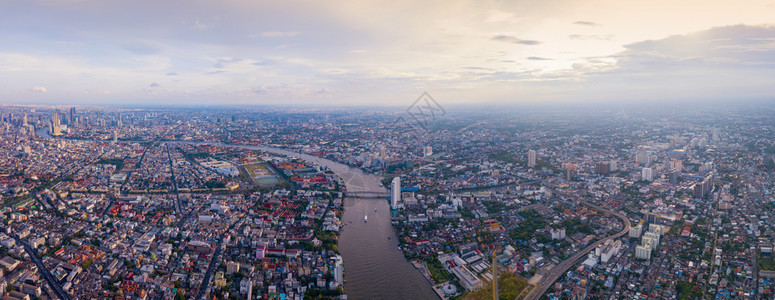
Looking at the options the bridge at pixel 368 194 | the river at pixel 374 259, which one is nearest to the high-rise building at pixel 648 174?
the bridge at pixel 368 194

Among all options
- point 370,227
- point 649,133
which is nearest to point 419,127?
point 649,133

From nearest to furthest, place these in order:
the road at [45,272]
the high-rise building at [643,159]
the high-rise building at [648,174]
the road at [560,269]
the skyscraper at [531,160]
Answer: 1. the road at [45,272]
2. the road at [560,269]
3. the high-rise building at [648,174]
4. the high-rise building at [643,159]
5. the skyscraper at [531,160]

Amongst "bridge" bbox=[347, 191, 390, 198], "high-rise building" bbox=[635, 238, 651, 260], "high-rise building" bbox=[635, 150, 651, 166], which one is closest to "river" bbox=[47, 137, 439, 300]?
"bridge" bbox=[347, 191, 390, 198]

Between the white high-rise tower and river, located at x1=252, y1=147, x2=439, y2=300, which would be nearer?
river, located at x1=252, y1=147, x2=439, y2=300

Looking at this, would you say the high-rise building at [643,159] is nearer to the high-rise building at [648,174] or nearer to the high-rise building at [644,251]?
the high-rise building at [648,174]

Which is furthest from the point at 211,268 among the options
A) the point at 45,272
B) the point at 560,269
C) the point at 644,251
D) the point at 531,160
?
the point at 531,160

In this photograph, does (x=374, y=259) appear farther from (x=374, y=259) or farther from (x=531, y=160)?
(x=531, y=160)

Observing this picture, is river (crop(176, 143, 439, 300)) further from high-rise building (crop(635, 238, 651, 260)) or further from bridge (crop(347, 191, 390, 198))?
high-rise building (crop(635, 238, 651, 260))

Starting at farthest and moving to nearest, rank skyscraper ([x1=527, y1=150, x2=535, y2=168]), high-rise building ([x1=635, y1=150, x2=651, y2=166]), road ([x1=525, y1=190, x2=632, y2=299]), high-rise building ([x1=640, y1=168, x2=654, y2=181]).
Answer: skyscraper ([x1=527, y1=150, x2=535, y2=168])
high-rise building ([x1=635, y1=150, x2=651, y2=166])
high-rise building ([x1=640, y1=168, x2=654, y2=181])
road ([x1=525, y1=190, x2=632, y2=299])

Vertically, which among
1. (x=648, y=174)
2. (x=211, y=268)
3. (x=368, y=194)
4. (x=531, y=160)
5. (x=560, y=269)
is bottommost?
(x=560, y=269)

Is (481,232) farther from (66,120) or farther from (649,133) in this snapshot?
(66,120)

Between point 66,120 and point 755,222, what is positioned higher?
point 66,120
